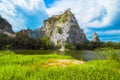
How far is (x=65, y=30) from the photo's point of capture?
158 m

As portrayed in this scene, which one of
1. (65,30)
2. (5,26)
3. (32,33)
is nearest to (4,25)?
(5,26)

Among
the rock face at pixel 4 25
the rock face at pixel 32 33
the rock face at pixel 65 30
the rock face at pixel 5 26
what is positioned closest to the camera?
the rock face at pixel 65 30

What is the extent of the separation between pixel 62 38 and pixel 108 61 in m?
140

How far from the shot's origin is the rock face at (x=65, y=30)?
500ft

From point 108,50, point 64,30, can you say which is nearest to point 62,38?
point 64,30

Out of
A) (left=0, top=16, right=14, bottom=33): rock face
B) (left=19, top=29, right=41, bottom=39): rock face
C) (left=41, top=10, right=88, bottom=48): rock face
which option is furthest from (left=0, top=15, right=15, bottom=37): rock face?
(left=41, top=10, right=88, bottom=48): rock face

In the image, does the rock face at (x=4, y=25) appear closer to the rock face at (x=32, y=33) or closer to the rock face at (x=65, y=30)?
the rock face at (x=32, y=33)

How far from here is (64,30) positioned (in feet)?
519

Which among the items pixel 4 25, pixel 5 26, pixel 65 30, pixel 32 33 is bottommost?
pixel 65 30

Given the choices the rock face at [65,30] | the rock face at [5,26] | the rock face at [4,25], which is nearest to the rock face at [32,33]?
the rock face at [65,30]

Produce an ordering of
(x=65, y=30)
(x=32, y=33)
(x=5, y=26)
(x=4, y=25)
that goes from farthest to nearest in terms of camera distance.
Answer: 1. (x=32, y=33)
2. (x=5, y=26)
3. (x=4, y=25)
4. (x=65, y=30)

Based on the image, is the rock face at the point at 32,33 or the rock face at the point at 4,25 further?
the rock face at the point at 32,33

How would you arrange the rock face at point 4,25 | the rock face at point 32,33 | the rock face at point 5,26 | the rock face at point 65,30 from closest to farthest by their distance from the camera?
the rock face at point 65,30 → the rock face at point 5,26 → the rock face at point 4,25 → the rock face at point 32,33

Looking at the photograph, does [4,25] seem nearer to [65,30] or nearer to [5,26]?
[5,26]
